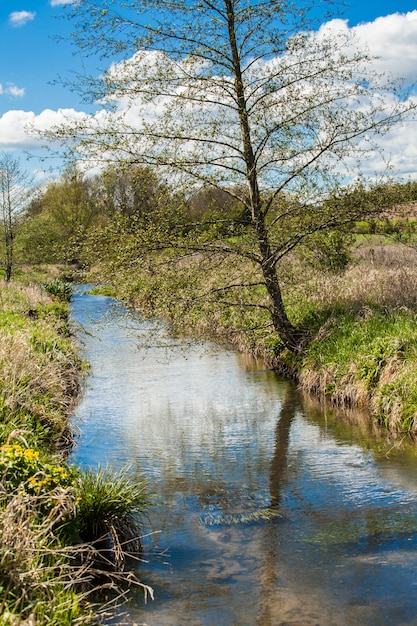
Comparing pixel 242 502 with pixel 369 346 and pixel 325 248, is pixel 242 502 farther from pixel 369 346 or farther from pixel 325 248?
pixel 325 248

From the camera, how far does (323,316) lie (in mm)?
16203

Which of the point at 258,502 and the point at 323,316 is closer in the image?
the point at 258,502

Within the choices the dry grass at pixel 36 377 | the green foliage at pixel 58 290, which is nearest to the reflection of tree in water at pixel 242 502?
the dry grass at pixel 36 377

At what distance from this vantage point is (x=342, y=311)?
16.0 m

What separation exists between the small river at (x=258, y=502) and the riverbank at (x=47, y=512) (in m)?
0.55

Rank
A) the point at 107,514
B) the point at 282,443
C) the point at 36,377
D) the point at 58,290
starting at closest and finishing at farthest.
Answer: the point at 107,514
the point at 36,377
the point at 282,443
the point at 58,290

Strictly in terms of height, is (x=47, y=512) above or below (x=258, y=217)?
below

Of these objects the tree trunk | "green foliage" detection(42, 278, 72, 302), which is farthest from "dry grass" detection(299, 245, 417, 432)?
"green foliage" detection(42, 278, 72, 302)

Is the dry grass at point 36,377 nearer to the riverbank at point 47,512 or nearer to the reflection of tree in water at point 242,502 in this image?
the riverbank at point 47,512

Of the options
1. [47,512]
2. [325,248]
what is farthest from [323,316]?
[47,512]

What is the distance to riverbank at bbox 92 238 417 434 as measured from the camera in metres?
11.9

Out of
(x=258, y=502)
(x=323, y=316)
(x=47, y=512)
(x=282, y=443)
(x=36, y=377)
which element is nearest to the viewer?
(x=47, y=512)

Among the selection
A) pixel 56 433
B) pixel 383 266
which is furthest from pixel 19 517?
pixel 383 266

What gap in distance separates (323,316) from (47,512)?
11166 mm
